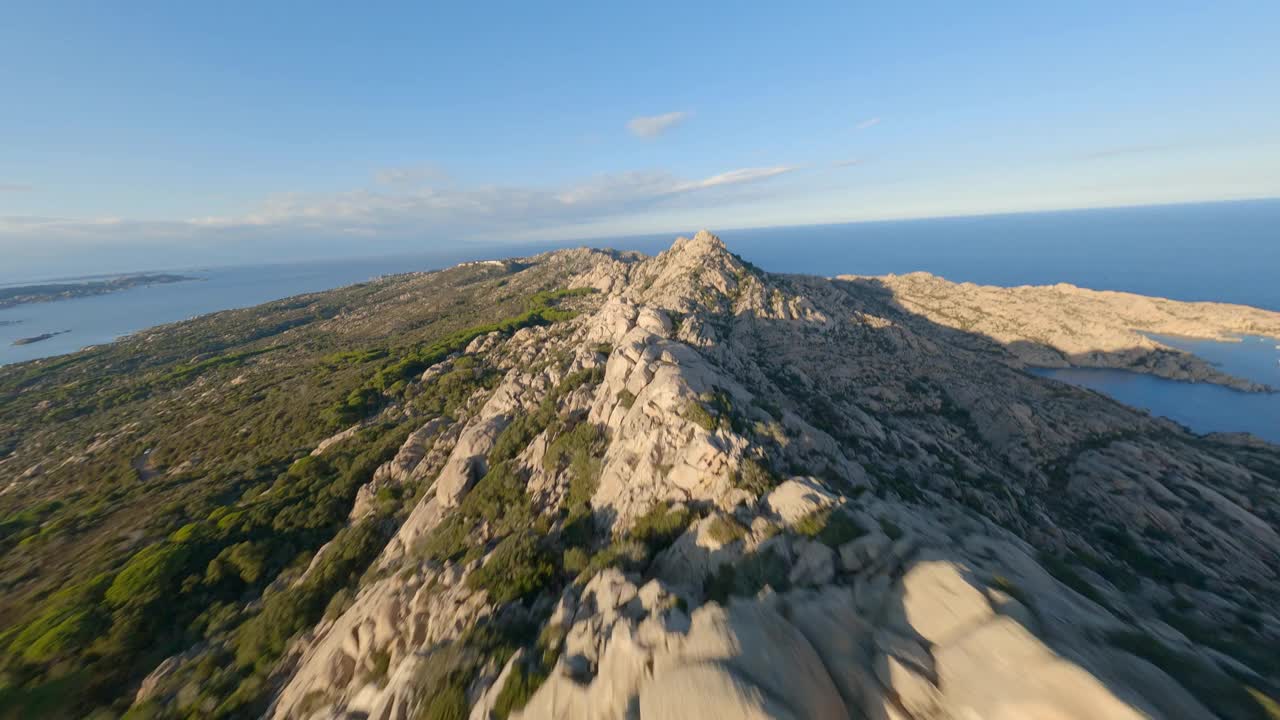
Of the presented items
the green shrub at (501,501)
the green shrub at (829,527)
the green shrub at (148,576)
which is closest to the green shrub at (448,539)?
the green shrub at (501,501)

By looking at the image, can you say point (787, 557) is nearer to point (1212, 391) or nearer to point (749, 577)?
point (749, 577)

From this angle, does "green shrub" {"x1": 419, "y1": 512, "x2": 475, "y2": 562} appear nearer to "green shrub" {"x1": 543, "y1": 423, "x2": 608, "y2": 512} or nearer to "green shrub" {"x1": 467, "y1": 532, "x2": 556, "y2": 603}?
"green shrub" {"x1": 467, "y1": 532, "x2": 556, "y2": 603}

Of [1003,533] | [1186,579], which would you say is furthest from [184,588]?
[1186,579]

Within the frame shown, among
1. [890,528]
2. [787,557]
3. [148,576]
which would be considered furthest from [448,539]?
[890,528]

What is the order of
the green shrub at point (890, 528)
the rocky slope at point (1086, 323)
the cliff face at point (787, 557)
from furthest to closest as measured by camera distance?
the rocky slope at point (1086, 323) < the green shrub at point (890, 528) < the cliff face at point (787, 557)

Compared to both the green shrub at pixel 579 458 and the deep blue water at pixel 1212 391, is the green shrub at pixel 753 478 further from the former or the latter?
A: the deep blue water at pixel 1212 391

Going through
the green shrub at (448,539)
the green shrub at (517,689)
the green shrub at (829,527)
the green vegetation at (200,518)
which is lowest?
the green vegetation at (200,518)
